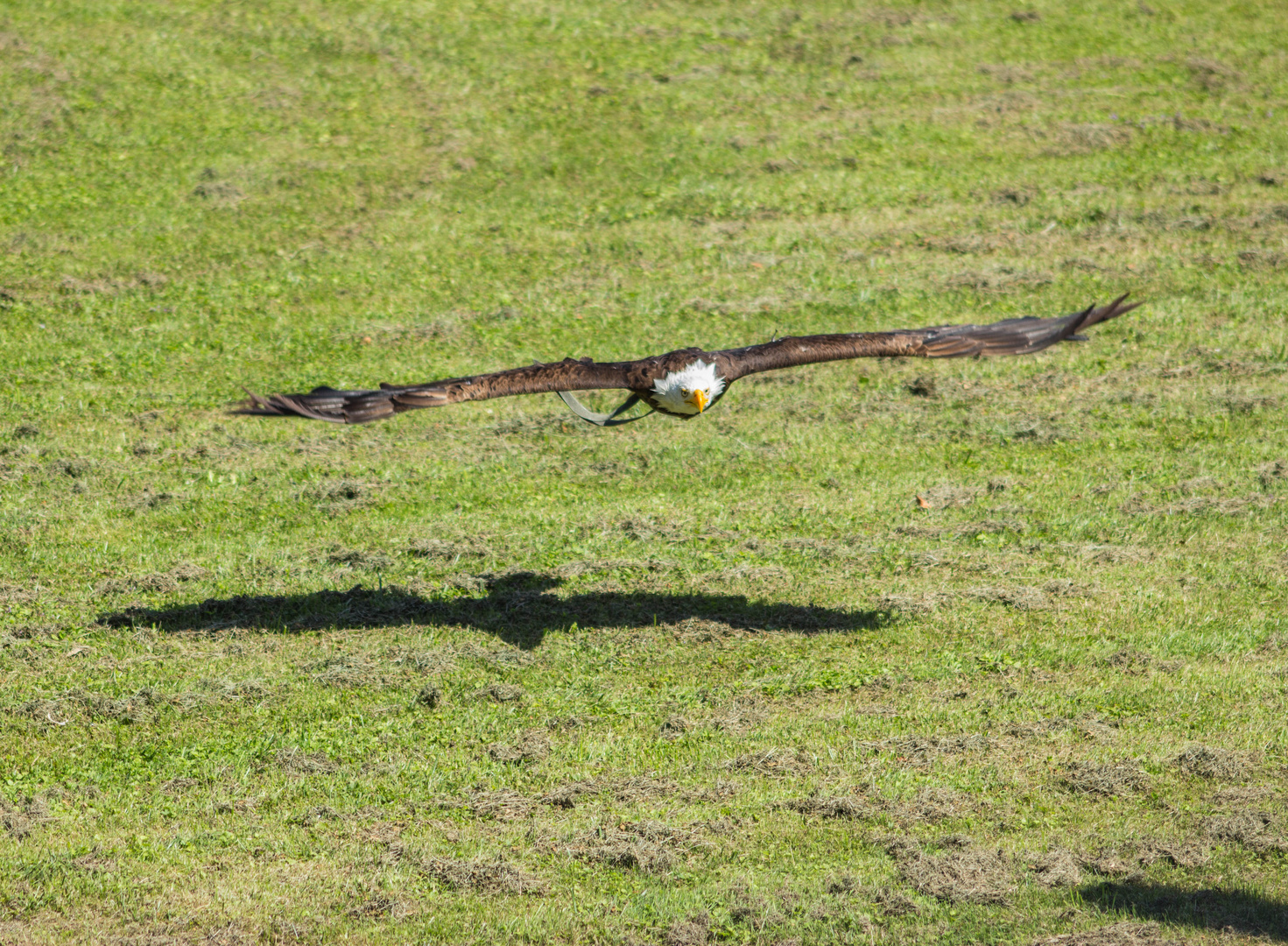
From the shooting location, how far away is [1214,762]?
8.89 meters

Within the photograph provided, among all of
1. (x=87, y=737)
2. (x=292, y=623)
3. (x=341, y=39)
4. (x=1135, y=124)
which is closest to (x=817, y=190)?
(x=1135, y=124)

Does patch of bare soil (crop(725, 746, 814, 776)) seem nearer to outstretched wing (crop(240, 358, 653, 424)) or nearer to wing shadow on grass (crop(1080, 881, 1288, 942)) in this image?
wing shadow on grass (crop(1080, 881, 1288, 942))

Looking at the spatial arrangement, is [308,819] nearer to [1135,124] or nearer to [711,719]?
[711,719]

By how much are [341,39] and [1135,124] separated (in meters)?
13.8

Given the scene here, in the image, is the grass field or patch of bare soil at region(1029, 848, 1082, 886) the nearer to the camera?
patch of bare soil at region(1029, 848, 1082, 886)

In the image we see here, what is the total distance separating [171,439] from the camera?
46.4 feet

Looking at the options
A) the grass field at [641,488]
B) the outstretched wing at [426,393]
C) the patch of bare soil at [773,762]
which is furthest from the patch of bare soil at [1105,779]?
the outstretched wing at [426,393]

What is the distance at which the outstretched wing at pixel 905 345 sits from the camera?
10.7m

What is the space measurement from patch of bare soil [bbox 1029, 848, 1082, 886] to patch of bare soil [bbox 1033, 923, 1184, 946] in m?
0.46

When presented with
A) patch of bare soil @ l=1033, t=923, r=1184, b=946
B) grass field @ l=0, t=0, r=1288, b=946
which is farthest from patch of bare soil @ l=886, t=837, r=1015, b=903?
patch of bare soil @ l=1033, t=923, r=1184, b=946

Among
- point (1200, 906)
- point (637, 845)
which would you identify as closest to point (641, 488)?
point (637, 845)

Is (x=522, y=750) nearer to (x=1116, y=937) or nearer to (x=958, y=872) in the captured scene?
(x=958, y=872)

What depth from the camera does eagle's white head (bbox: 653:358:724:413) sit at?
33.9ft

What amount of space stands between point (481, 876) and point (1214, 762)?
4.91 metres
